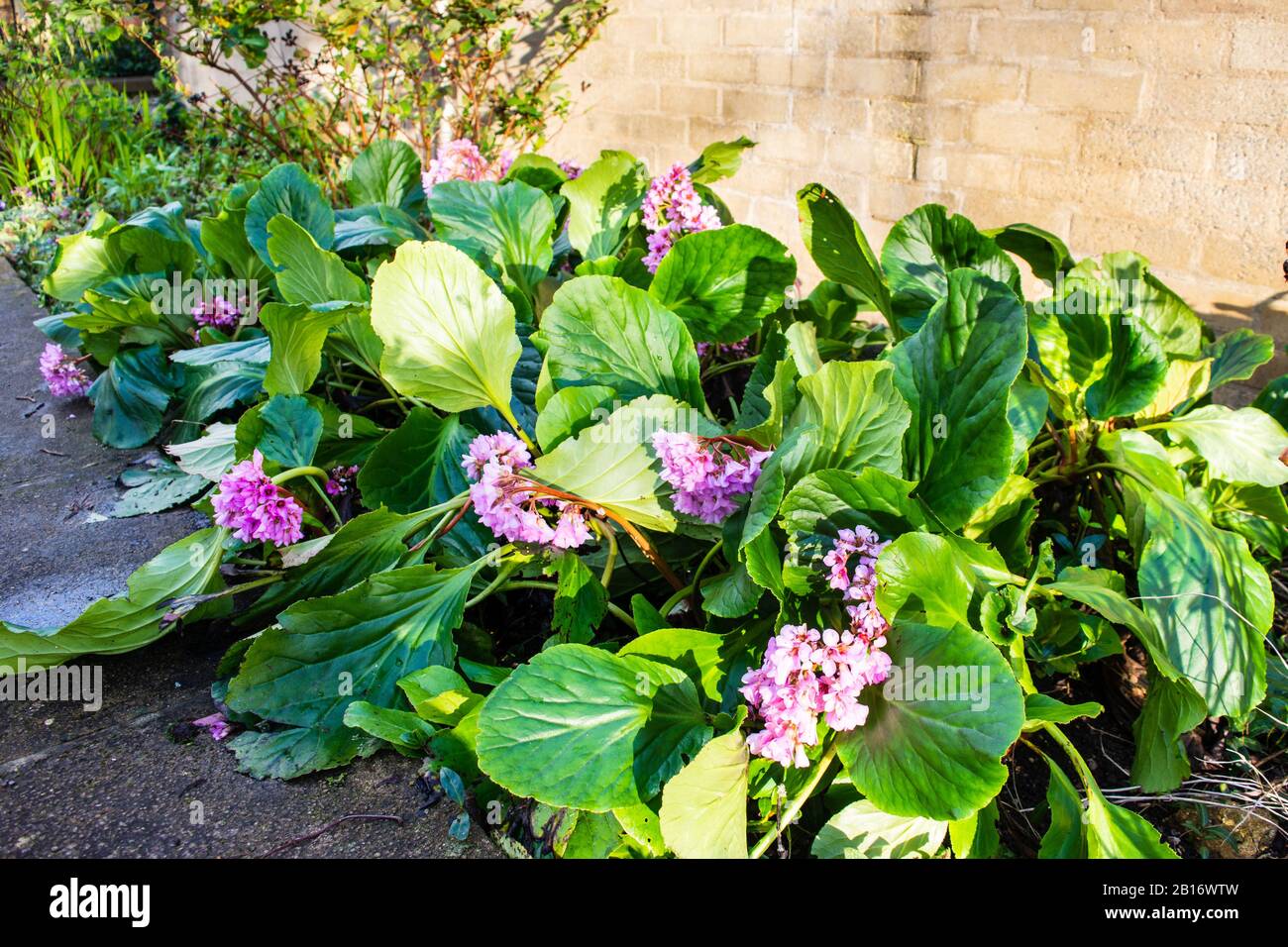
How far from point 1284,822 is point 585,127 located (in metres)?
4.52

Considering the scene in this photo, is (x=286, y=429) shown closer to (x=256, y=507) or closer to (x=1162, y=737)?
(x=256, y=507)

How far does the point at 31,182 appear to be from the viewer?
5.42 metres

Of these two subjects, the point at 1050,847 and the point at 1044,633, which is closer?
the point at 1050,847

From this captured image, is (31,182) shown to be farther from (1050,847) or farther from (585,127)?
(1050,847)

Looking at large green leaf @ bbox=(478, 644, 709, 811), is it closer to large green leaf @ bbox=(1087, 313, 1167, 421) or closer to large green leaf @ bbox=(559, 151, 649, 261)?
large green leaf @ bbox=(1087, 313, 1167, 421)

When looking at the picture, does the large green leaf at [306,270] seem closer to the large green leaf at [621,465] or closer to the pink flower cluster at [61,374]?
the large green leaf at [621,465]

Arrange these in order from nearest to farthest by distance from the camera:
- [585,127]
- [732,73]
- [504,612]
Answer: [504,612] → [732,73] → [585,127]

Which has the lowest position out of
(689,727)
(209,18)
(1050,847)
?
(1050,847)

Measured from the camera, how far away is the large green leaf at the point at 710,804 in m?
1.25

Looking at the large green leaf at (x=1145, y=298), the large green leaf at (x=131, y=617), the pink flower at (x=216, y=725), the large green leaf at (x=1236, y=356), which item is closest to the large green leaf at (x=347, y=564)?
the large green leaf at (x=131, y=617)

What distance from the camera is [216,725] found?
5.19ft

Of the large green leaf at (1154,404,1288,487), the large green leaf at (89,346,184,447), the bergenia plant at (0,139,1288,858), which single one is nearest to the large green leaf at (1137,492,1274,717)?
the bergenia plant at (0,139,1288,858)

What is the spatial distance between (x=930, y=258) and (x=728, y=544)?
852 mm
